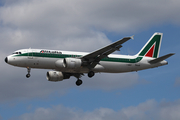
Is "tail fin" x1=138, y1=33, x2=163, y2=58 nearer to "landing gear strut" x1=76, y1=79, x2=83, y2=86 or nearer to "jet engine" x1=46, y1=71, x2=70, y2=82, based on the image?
"landing gear strut" x1=76, y1=79, x2=83, y2=86

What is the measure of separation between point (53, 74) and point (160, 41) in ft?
69.0

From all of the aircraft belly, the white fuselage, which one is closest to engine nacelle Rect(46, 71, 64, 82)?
the white fuselage

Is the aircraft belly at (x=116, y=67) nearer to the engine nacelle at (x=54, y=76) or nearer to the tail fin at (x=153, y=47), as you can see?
the tail fin at (x=153, y=47)

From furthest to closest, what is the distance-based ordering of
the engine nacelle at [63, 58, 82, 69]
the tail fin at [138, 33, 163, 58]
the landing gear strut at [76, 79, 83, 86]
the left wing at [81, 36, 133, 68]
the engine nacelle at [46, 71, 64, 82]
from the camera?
the tail fin at [138, 33, 163, 58]
the landing gear strut at [76, 79, 83, 86]
the engine nacelle at [46, 71, 64, 82]
the engine nacelle at [63, 58, 82, 69]
the left wing at [81, 36, 133, 68]

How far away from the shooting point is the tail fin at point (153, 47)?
56.8 metres

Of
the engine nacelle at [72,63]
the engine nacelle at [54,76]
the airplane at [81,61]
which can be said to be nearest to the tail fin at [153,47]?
the airplane at [81,61]

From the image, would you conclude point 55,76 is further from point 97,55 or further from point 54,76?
point 97,55

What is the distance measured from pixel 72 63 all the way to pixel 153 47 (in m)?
18.1

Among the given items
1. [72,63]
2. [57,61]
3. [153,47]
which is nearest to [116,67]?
[72,63]

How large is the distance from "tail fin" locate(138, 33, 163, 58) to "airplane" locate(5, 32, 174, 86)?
0.67ft

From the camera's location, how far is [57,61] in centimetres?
4750

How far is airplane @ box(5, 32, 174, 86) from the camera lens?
154 ft

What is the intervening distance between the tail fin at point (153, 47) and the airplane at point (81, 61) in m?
0.20

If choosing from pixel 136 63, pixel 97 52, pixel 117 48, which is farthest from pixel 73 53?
pixel 136 63
